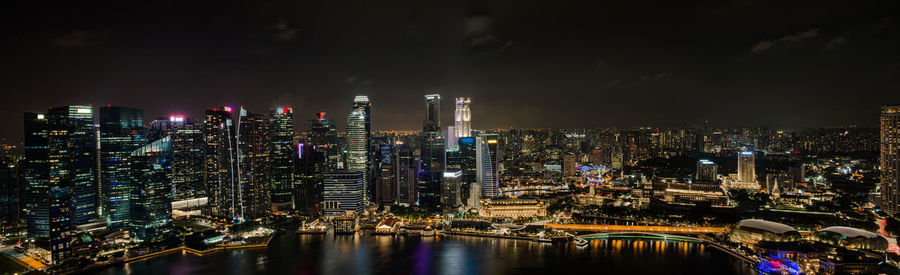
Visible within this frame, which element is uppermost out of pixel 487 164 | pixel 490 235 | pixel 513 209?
pixel 487 164

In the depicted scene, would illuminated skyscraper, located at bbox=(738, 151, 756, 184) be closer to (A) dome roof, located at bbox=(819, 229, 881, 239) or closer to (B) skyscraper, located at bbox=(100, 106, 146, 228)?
(A) dome roof, located at bbox=(819, 229, 881, 239)

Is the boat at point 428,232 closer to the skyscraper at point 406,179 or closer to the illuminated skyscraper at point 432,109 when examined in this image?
the skyscraper at point 406,179

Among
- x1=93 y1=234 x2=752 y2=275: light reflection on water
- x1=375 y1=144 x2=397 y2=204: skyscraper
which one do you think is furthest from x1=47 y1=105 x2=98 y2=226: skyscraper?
x1=375 y1=144 x2=397 y2=204: skyscraper

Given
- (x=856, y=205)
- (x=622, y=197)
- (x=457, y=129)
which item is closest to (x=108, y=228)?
(x=457, y=129)

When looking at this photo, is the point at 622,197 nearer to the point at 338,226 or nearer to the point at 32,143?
the point at 338,226

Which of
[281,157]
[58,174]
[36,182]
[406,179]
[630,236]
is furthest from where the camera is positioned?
[406,179]

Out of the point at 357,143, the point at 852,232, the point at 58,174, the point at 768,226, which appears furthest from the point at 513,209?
the point at 58,174

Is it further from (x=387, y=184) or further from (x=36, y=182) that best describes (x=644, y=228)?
(x=36, y=182)
